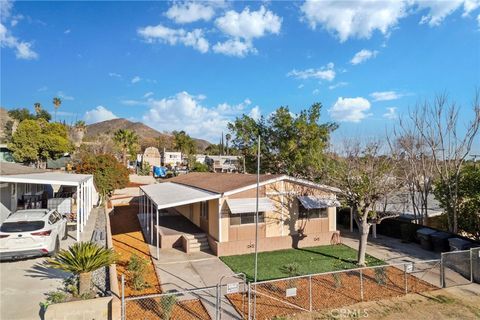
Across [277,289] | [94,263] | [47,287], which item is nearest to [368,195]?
[277,289]

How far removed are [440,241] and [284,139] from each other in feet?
52.3

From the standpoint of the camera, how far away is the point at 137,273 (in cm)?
1069

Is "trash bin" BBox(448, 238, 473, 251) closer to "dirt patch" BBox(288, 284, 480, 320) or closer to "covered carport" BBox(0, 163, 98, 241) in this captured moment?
"dirt patch" BBox(288, 284, 480, 320)

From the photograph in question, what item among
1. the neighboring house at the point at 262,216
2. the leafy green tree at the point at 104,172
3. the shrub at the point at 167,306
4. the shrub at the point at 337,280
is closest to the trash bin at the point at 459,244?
the neighboring house at the point at 262,216

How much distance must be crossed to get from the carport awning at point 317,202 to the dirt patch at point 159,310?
7.73 metres

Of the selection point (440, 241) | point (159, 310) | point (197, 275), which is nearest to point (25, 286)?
point (159, 310)

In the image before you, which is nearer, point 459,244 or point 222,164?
point 459,244

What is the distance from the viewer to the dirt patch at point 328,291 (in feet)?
30.9

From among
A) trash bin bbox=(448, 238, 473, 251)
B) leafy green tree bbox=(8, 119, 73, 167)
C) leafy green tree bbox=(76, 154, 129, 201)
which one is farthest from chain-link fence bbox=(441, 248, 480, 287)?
leafy green tree bbox=(8, 119, 73, 167)

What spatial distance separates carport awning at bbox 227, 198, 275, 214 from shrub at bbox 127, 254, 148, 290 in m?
4.54

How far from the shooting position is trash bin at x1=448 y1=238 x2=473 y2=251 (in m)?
14.1

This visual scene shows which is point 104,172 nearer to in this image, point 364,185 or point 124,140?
point 364,185

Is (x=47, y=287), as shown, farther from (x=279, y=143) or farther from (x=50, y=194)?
(x=279, y=143)

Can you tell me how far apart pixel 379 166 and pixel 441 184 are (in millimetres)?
5703
